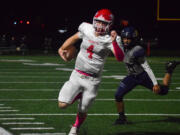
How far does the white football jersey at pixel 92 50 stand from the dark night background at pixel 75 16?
41123 mm

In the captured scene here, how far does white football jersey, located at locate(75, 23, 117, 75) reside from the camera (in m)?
6.94

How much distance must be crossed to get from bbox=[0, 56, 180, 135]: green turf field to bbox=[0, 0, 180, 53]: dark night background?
34.8 m

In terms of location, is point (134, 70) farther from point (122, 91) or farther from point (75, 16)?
point (75, 16)

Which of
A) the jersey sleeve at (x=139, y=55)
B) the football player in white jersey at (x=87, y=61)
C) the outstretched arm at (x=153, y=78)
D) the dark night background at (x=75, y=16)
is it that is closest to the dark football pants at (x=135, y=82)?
the outstretched arm at (x=153, y=78)

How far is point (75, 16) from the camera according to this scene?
179 ft

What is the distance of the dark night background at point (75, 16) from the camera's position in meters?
50.5

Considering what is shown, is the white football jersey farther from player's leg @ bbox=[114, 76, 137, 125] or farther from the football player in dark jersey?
player's leg @ bbox=[114, 76, 137, 125]

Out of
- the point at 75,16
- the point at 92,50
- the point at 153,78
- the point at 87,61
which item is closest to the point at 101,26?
the point at 92,50

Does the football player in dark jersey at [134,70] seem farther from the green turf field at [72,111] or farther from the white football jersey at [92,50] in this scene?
the white football jersey at [92,50]

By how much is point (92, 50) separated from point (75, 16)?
47926mm

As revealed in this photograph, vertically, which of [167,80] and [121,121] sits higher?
[167,80]

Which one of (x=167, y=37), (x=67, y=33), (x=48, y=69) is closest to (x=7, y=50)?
(x=48, y=69)

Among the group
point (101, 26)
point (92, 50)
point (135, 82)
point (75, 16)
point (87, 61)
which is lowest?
point (75, 16)

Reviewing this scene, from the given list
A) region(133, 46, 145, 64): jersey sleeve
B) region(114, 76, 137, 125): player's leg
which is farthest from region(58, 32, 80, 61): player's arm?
region(114, 76, 137, 125): player's leg
